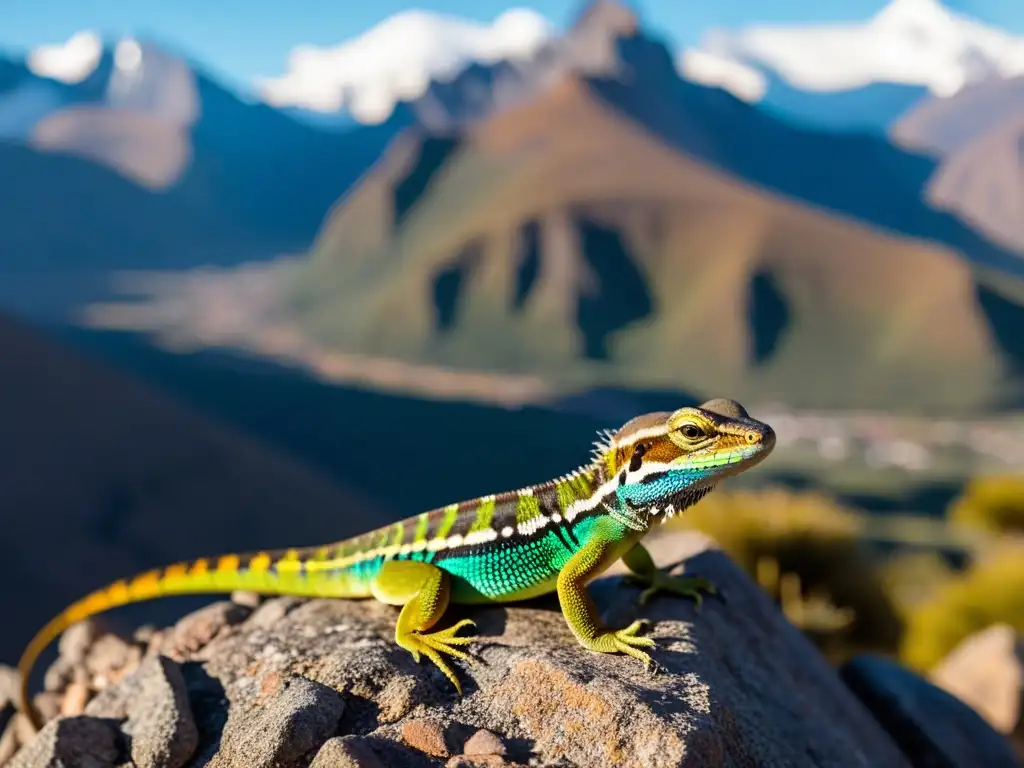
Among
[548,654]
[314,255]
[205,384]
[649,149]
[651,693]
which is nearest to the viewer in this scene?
[651,693]

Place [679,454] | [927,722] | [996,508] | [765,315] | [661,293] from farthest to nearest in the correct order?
[661,293] → [765,315] → [996,508] → [927,722] → [679,454]

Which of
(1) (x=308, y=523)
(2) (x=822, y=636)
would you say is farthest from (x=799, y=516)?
(1) (x=308, y=523)

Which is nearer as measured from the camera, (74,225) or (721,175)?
(721,175)

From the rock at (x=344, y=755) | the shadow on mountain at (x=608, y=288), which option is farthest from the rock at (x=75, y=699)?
the shadow on mountain at (x=608, y=288)

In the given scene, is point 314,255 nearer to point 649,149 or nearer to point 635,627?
point 649,149

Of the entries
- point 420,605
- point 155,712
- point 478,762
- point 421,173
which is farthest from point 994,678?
point 421,173

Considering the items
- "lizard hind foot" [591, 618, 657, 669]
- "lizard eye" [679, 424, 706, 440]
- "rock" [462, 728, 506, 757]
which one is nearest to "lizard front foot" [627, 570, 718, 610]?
"lizard hind foot" [591, 618, 657, 669]

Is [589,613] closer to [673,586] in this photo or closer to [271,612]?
[673,586]
